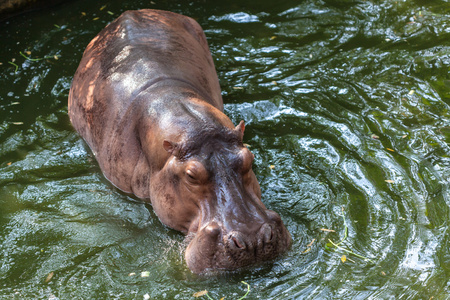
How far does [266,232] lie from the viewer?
4660 millimetres

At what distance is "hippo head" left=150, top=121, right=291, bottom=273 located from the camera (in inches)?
184

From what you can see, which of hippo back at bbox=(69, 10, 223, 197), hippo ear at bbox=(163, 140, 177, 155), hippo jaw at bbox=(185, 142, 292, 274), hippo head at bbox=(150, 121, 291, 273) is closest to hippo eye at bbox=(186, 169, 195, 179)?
hippo head at bbox=(150, 121, 291, 273)

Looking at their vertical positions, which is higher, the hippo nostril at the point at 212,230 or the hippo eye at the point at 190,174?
the hippo eye at the point at 190,174

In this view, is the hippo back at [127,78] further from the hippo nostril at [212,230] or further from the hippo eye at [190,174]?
the hippo nostril at [212,230]

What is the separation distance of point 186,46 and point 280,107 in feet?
4.30

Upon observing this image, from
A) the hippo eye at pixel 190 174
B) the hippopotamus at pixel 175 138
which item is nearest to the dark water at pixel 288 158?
the hippopotamus at pixel 175 138

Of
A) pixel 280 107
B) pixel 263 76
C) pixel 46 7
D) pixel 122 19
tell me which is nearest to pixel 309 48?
pixel 263 76

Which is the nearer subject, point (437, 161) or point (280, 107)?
point (437, 161)

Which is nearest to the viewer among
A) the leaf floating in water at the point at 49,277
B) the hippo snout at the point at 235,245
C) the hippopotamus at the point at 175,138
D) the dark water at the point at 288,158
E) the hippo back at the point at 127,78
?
the hippo snout at the point at 235,245

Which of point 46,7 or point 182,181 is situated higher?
point 182,181

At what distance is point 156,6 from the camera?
9969mm

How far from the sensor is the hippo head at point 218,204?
15.3 ft

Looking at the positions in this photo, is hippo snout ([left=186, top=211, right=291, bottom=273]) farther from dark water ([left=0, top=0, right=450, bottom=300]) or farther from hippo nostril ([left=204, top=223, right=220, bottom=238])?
dark water ([left=0, top=0, right=450, bottom=300])

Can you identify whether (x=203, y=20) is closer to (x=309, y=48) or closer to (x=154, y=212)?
(x=309, y=48)
